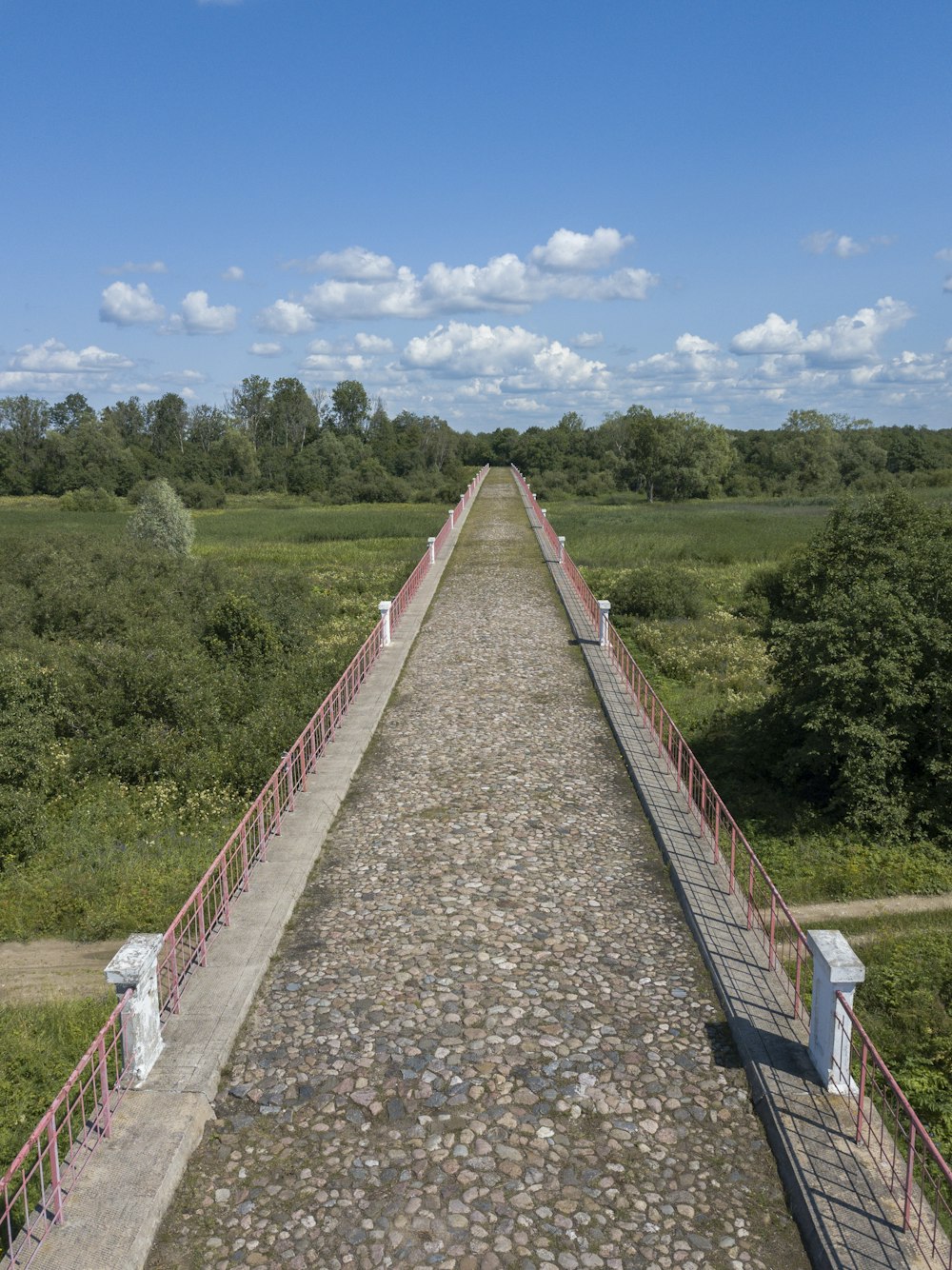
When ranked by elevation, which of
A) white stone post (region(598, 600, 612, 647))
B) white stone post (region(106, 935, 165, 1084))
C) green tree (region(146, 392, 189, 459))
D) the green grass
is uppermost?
green tree (region(146, 392, 189, 459))

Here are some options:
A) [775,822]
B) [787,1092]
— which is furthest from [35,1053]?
[775,822]

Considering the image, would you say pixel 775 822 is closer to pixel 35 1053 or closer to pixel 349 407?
pixel 35 1053

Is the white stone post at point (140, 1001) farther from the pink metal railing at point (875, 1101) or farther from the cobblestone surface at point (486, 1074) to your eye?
the pink metal railing at point (875, 1101)

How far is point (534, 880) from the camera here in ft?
31.7

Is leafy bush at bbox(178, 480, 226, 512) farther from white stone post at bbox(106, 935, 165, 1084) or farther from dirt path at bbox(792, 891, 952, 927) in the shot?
white stone post at bbox(106, 935, 165, 1084)

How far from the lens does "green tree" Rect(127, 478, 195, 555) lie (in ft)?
144

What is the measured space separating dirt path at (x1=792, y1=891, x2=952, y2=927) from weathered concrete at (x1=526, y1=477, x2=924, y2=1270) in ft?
3.95

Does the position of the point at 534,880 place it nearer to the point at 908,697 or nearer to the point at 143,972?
the point at 143,972

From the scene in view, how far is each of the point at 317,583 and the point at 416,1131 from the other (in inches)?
1148

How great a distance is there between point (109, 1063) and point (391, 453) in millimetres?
132611

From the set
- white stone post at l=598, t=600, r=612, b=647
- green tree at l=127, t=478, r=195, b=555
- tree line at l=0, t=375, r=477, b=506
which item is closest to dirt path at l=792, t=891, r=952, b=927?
white stone post at l=598, t=600, r=612, b=647

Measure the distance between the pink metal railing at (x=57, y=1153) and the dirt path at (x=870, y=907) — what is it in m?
6.84

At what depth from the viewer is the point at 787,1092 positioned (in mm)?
6461

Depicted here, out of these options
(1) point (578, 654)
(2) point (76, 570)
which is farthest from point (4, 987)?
(2) point (76, 570)
